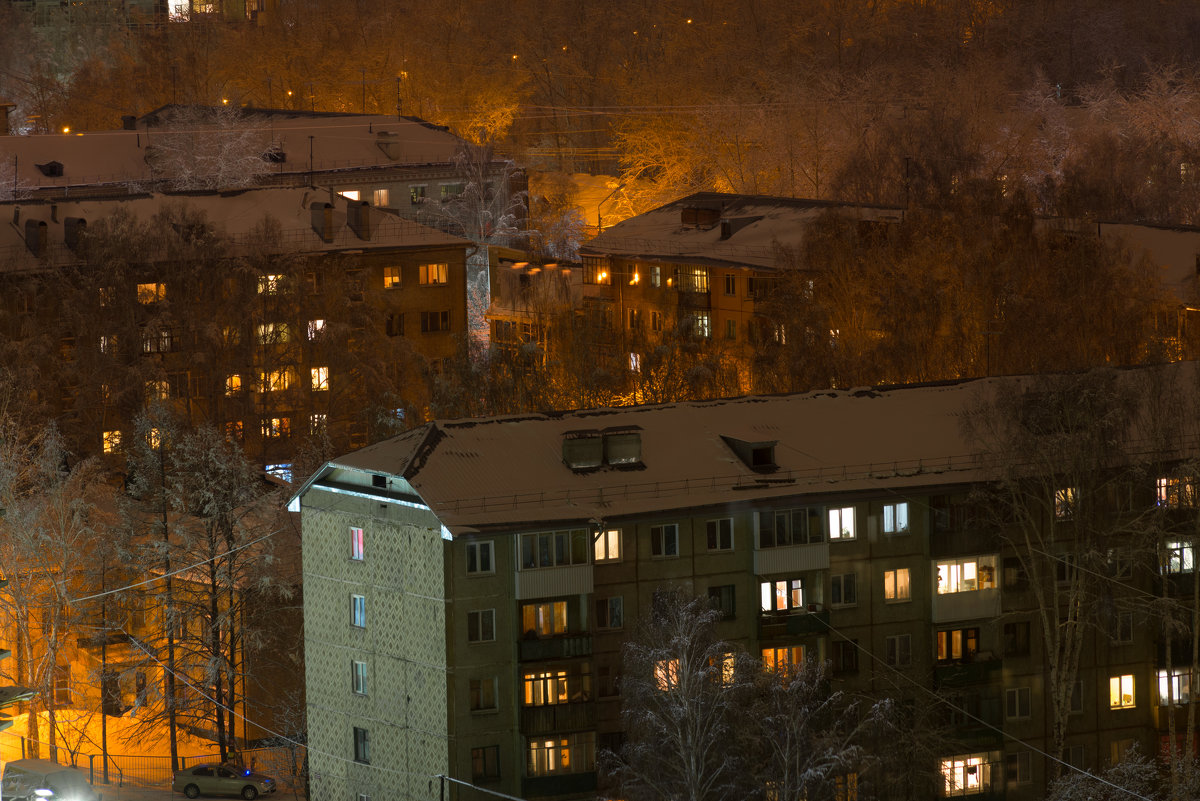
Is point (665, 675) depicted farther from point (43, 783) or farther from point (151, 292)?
point (151, 292)

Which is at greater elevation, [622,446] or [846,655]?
[622,446]

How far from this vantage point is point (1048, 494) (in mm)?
32469

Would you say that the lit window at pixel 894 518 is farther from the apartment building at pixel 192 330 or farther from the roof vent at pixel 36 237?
the roof vent at pixel 36 237

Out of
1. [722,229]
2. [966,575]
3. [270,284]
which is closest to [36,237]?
[270,284]

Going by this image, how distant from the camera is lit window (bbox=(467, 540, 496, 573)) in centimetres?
3052

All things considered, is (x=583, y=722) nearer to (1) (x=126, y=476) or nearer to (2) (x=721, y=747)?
(2) (x=721, y=747)

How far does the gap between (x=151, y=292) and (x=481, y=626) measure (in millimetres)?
25755

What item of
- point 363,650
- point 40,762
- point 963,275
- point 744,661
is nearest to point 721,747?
point 744,661

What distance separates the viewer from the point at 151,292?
5309 centimetres

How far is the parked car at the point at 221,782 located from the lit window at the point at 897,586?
12503mm

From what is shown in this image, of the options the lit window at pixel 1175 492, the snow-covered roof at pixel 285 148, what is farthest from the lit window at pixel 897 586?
the snow-covered roof at pixel 285 148

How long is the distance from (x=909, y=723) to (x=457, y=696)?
26.0 ft

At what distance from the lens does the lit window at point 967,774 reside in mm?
32938

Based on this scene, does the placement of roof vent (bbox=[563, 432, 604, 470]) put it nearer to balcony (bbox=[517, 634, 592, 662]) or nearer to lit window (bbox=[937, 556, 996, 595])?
balcony (bbox=[517, 634, 592, 662])
